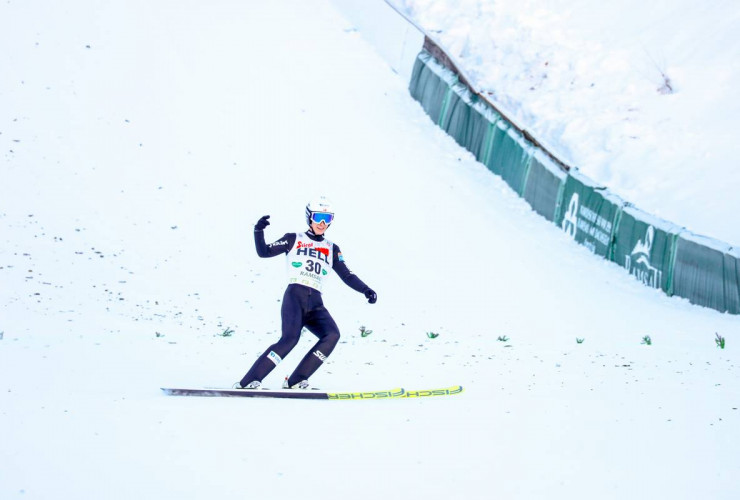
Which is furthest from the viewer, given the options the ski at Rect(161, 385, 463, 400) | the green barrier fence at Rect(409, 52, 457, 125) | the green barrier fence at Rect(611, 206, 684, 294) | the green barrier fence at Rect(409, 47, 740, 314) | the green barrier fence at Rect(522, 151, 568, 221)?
the green barrier fence at Rect(409, 52, 457, 125)

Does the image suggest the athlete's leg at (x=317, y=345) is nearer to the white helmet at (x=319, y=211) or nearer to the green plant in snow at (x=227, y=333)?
the white helmet at (x=319, y=211)

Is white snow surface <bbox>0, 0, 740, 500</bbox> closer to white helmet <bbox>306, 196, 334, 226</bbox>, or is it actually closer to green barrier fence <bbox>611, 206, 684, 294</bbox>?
green barrier fence <bbox>611, 206, 684, 294</bbox>

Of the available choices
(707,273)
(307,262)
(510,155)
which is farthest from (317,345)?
(510,155)

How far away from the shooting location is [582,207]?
1730cm

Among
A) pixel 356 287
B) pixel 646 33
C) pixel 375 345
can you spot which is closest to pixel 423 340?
pixel 375 345

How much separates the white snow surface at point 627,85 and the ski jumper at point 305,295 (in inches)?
370

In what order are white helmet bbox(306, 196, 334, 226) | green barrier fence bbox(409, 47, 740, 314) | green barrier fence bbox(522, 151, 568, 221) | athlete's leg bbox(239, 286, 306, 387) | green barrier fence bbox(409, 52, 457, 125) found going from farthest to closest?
green barrier fence bbox(409, 52, 457, 125)
green barrier fence bbox(522, 151, 568, 221)
green barrier fence bbox(409, 47, 740, 314)
white helmet bbox(306, 196, 334, 226)
athlete's leg bbox(239, 286, 306, 387)

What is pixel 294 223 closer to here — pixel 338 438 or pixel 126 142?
pixel 126 142

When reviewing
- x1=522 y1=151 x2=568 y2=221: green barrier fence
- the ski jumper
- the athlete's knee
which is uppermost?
x1=522 y1=151 x2=568 y2=221: green barrier fence

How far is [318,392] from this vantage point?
8391 millimetres

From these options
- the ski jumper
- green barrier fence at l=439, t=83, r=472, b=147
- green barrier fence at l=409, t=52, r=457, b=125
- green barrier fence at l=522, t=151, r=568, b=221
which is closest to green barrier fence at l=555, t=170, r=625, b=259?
green barrier fence at l=522, t=151, r=568, b=221

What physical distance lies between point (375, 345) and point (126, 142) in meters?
9.26

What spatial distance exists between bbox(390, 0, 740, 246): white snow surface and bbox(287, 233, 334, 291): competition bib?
9.43 meters

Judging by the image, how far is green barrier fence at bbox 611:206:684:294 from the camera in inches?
588
